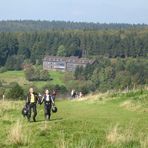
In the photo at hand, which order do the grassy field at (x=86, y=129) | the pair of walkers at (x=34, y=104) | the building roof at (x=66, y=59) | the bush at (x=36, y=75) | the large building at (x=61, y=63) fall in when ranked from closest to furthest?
the grassy field at (x=86, y=129) < the pair of walkers at (x=34, y=104) < the bush at (x=36, y=75) < the building roof at (x=66, y=59) < the large building at (x=61, y=63)

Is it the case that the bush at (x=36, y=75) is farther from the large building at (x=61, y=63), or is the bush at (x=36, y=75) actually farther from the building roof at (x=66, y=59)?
the building roof at (x=66, y=59)

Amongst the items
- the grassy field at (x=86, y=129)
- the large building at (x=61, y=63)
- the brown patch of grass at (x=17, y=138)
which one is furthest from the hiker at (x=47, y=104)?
the large building at (x=61, y=63)

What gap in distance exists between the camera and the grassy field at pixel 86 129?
54.0 ft

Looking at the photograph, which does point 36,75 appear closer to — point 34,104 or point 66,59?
point 66,59

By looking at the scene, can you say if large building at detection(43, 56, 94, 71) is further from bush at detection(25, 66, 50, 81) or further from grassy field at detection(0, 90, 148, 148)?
grassy field at detection(0, 90, 148, 148)

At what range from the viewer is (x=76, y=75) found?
150 meters

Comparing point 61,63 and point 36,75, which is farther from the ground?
point 61,63

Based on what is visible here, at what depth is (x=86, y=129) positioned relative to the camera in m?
20.2

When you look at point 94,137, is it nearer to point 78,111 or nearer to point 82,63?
point 78,111

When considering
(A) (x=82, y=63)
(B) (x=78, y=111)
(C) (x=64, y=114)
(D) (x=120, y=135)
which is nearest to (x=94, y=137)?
(D) (x=120, y=135)

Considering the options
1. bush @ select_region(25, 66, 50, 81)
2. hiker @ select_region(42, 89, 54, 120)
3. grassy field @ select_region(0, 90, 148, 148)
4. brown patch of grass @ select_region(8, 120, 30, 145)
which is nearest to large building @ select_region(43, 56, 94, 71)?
bush @ select_region(25, 66, 50, 81)

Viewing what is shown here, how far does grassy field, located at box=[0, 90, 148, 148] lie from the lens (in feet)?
54.0

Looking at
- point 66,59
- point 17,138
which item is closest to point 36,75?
Answer: point 66,59

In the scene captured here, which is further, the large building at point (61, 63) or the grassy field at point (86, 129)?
the large building at point (61, 63)
